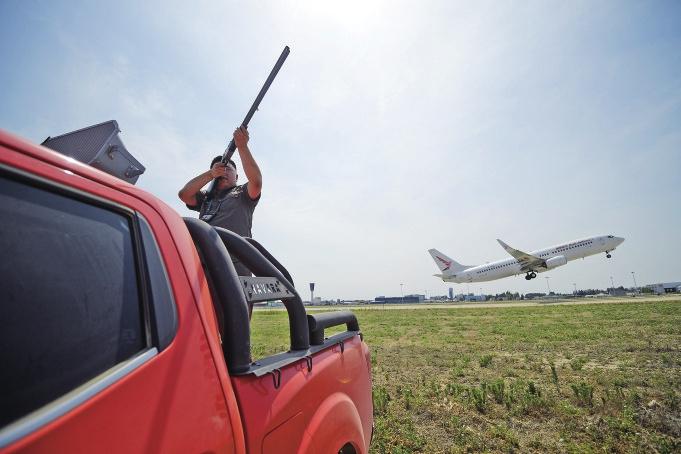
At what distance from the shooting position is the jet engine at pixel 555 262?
145 feet

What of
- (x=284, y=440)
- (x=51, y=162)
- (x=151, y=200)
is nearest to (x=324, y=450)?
(x=284, y=440)

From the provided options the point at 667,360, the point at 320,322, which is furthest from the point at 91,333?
the point at 667,360

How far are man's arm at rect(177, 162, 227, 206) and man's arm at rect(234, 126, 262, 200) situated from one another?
10.3 inches

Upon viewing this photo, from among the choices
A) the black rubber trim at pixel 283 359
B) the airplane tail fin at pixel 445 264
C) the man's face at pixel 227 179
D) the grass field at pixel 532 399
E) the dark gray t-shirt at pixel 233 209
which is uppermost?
the airplane tail fin at pixel 445 264

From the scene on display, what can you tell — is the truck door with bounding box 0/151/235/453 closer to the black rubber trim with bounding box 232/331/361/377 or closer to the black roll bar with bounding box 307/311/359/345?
the black rubber trim with bounding box 232/331/361/377

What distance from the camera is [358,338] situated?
254 cm

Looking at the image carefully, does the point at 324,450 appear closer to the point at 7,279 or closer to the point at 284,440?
the point at 284,440

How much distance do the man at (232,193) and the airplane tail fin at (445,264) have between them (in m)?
56.3

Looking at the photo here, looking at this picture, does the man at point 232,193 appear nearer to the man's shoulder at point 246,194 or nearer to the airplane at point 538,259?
the man's shoulder at point 246,194

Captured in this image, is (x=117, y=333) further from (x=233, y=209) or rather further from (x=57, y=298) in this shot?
(x=233, y=209)

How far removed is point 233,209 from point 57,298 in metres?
2.35

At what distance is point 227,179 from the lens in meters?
3.30

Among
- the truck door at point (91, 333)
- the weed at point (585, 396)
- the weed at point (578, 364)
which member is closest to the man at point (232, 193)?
the truck door at point (91, 333)

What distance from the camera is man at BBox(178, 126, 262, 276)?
3076 millimetres
